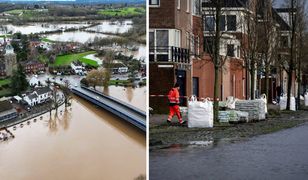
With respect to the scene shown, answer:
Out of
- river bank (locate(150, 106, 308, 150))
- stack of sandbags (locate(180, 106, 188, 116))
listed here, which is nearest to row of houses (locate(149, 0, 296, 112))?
stack of sandbags (locate(180, 106, 188, 116))

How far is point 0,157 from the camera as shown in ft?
11.9

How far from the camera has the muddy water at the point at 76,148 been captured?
370 centimetres

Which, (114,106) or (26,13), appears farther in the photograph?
(114,106)

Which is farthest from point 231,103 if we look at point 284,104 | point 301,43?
point 301,43

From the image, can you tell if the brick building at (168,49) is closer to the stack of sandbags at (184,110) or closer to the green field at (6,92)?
the stack of sandbags at (184,110)

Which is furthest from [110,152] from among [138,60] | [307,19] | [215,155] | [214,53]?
[214,53]

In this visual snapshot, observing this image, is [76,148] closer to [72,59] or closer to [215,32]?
[72,59]

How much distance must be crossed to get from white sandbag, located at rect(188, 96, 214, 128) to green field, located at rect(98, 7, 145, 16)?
22.4 ft

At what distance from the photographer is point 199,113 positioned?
11.0 meters

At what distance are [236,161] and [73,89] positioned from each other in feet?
9.47

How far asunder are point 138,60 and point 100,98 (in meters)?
0.31

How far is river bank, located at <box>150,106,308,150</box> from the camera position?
7.74m

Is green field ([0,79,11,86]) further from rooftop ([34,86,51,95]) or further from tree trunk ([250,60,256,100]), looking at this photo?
tree trunk ([250,60,256,100])

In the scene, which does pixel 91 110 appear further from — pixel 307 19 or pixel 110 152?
pixel 307 19
